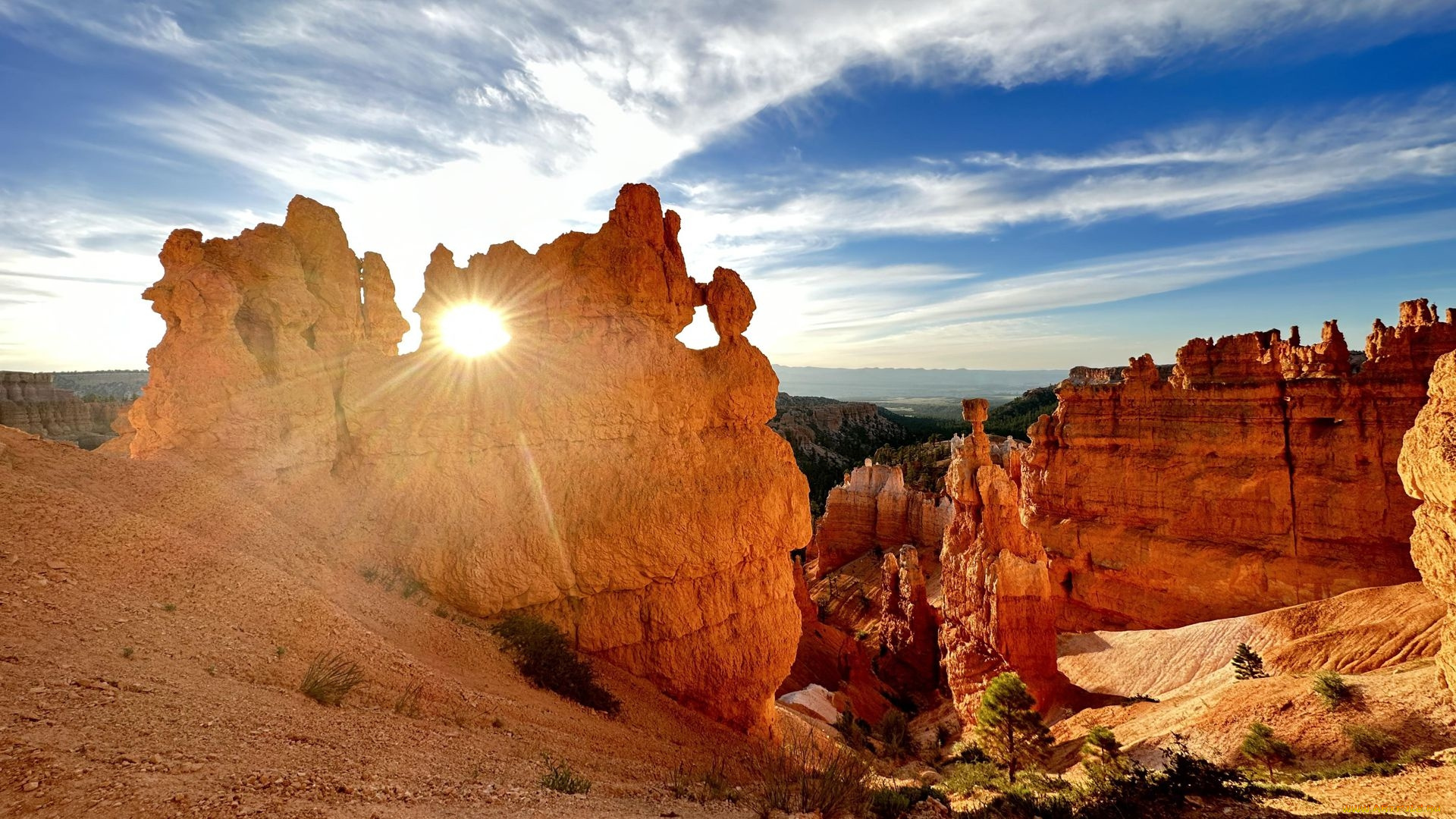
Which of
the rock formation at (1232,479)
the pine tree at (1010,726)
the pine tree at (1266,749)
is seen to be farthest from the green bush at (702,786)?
the rock formation at (1232,479)

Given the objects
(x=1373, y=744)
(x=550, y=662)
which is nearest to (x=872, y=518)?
(x=1373, y=744)

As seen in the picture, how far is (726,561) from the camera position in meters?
13.5

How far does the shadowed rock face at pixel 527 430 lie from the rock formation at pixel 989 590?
1320 centimetres

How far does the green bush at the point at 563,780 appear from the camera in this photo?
6.52 m

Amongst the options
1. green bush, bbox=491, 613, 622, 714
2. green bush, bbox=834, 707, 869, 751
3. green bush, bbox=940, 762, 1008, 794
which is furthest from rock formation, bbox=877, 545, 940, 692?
green bush, bbox=491, 613, 622, 714

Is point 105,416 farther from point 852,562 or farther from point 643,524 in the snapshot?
point 852,562

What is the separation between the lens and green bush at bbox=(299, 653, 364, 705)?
678 cm

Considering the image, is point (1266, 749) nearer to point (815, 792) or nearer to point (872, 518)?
point (815, 792)

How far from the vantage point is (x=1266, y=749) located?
40.4ft

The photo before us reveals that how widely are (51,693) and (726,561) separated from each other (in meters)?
10.3

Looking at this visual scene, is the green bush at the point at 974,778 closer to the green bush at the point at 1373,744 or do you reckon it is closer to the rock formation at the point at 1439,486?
the green bush at the point at 1373,744

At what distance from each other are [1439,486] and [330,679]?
16831 mm

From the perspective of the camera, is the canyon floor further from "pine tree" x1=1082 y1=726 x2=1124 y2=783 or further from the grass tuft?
"pine tree" x1=1082 y1=726 x2=1124 y2=783

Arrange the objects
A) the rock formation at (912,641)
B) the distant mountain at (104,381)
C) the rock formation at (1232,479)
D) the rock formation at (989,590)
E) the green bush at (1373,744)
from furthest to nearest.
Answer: the distant mountain at (104,381), the rock formation at (912,641), the rock formation at (1232,479), the rock formation at (989,590), the green bush at (1373,744)
